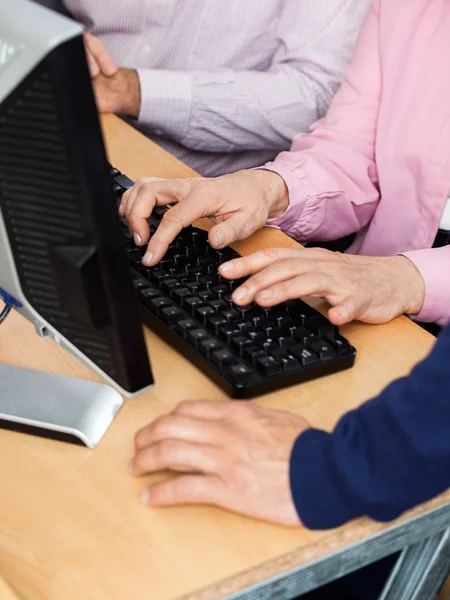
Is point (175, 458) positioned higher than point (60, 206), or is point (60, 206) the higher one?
point (60, 206)

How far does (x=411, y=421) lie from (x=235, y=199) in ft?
1.49

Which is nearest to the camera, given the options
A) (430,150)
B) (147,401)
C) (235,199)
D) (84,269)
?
(84,269)

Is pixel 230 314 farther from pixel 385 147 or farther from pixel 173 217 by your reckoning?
pixel 385 147

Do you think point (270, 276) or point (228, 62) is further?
point (228, 62)

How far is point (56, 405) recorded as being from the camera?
66cm

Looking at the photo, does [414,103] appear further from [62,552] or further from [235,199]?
[62,552]

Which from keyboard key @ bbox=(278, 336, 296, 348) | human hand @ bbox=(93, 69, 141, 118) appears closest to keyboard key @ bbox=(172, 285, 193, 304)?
keyboard key @ bbox=(278, 336, 296, 348)

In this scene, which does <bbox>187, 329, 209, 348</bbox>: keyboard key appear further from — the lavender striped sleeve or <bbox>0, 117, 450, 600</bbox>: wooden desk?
the lavender striped sleeve

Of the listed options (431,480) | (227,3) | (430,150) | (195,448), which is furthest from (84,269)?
(227,3)

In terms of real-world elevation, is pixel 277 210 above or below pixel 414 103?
below

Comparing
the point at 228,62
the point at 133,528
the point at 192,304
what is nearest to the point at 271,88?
the point at 228,62

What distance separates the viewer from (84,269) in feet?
1.70

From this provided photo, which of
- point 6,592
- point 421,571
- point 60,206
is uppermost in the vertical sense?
point 60,206

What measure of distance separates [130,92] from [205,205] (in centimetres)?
56
